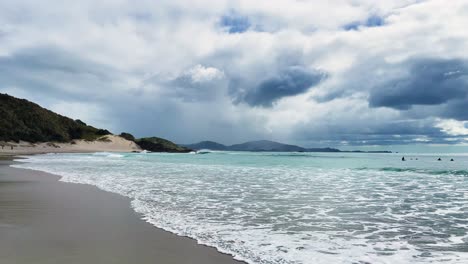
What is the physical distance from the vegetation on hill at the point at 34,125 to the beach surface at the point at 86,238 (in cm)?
11512

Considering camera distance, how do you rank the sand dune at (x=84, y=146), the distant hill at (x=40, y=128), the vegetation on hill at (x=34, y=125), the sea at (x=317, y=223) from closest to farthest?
the sea at (x=317, y=223) < the sand dune at (x=84, y=146) < the vegetation on hill at (x=34, y=125) < the distant hill at (x=40, y=128)

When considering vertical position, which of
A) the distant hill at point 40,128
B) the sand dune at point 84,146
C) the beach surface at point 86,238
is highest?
the distant hill at point 40,128

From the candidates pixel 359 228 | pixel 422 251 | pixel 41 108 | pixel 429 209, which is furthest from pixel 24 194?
pixel 41 108

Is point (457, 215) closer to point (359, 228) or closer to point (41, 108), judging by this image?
point (359, 228)

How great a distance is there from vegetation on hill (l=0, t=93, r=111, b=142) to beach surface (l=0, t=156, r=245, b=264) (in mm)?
115122

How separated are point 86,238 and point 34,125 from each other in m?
136

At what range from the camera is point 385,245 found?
727 cm

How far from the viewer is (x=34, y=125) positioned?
414ft

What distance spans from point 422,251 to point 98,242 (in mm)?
6168

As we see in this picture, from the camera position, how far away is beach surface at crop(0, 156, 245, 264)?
606 cm

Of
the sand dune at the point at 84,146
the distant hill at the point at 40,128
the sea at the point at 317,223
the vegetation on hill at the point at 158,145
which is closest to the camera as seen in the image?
the sea at the point at 317,223

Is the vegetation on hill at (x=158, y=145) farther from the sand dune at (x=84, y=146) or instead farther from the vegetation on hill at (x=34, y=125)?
the vegetation on hill at (x=34, y=125)

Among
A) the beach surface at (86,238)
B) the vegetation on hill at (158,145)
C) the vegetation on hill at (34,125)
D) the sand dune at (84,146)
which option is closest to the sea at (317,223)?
the beach surface at (86,238)

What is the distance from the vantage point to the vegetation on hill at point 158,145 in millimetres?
165000
